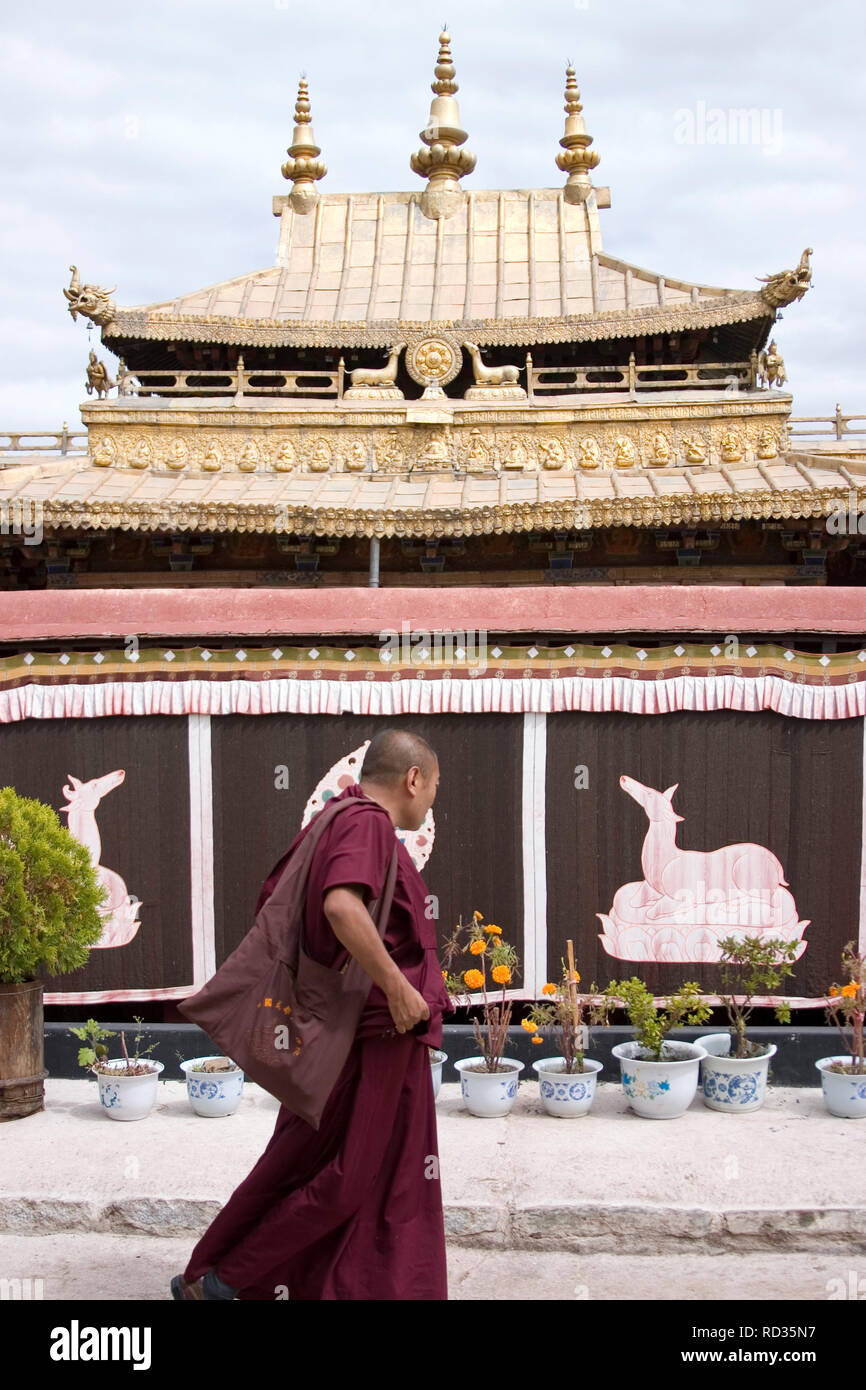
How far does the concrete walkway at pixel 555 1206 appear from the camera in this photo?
11.4 feet

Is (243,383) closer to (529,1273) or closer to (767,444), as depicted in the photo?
(767,444)

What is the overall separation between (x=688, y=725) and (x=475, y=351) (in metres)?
9.42

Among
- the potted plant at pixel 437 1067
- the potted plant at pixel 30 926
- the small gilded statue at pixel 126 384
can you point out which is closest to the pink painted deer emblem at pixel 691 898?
the potted plant at pixel 437 1067

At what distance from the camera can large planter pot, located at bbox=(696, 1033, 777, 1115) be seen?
4500mm

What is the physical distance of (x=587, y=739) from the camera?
5.27 meters

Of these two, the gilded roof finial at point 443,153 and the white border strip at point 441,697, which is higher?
the gilded roof finial at point 443,153

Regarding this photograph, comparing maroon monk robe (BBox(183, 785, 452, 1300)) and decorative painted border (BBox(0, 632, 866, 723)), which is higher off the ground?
decorative painted border (BBox(0, 632, 866, 723))

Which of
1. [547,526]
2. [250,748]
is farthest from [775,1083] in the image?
[547,526]

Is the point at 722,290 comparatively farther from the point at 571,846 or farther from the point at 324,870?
the point at 324,870

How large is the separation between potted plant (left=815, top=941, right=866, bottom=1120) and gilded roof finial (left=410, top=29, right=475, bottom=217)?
16080mm

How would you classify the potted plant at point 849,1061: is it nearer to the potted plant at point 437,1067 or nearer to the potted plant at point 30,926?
the potted plant at point 437,1067

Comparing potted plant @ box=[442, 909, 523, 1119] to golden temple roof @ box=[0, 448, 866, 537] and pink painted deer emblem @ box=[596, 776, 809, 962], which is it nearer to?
pink painted deer emblem @ box=[596, 776, 809, 962]

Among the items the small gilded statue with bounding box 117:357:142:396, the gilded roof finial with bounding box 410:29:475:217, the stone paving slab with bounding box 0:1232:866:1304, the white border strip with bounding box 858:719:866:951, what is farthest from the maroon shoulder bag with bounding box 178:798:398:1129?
the gilded roof finial with bounding box 410:29:475:217

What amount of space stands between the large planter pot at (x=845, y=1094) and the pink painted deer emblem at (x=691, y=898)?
32.1 inches
